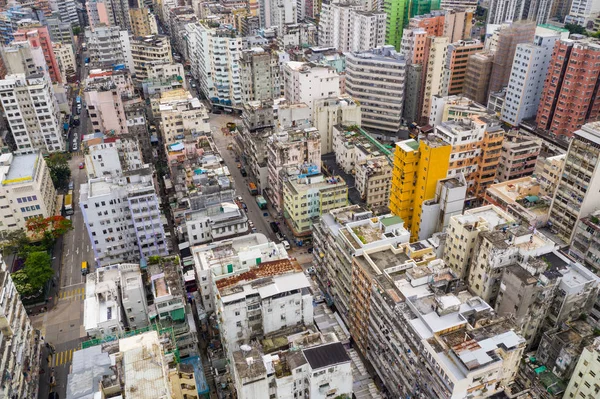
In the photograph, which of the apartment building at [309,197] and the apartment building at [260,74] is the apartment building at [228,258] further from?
the apartment building at [260,74]

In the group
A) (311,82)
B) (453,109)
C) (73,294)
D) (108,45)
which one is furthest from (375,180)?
(108,45)

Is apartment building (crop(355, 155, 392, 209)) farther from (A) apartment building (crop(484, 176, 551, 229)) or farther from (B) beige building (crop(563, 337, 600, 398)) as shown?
(B) beige building (crop(563, 337, 600, 398))

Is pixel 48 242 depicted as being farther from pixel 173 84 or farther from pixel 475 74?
pixel 475 74

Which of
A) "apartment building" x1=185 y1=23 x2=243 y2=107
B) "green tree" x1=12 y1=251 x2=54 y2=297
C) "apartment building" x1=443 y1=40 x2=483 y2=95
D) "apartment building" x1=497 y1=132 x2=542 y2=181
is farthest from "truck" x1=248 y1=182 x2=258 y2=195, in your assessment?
"apartment building" x1=443 y1=40 x2=483 y2=95

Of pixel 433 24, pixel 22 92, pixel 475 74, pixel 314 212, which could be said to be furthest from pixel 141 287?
pixel 433 24

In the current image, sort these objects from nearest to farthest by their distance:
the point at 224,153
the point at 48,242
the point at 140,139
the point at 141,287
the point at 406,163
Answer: the point at 141,287 < the point at 406,163 < the point at 48,242 < the point at 140,139 < the point at 224,153

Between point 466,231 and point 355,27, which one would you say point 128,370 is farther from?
point 355,27

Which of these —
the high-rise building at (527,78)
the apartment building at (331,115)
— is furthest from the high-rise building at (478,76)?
the apartment building at (331,115)
